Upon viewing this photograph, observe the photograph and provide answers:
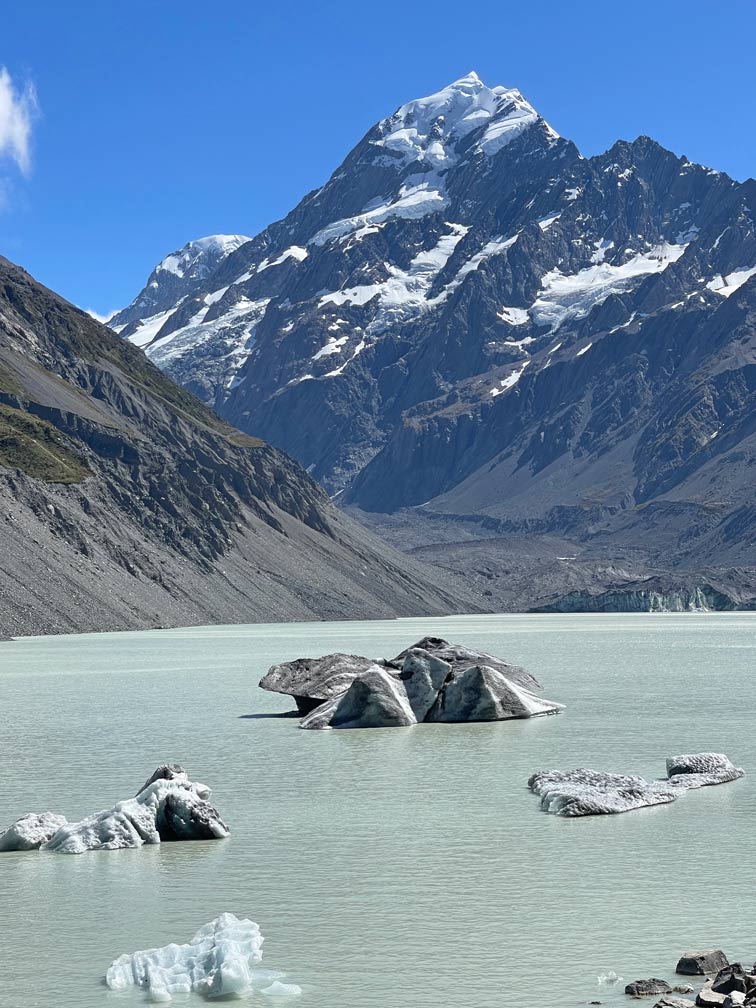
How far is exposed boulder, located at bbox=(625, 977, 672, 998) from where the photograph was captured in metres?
15.9

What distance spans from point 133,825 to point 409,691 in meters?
22.4

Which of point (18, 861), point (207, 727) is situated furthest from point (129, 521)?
point (18, 861)

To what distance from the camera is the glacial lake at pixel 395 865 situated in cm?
1728

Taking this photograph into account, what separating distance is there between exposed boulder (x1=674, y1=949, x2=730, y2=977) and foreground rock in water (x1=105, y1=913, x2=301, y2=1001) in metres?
4.57

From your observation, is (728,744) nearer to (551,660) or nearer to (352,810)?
(352,810)

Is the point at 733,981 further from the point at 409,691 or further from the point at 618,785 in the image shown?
the point at 409,691

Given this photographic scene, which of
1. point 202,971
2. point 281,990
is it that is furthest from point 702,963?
point 202,971

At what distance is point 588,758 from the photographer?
3606 cm

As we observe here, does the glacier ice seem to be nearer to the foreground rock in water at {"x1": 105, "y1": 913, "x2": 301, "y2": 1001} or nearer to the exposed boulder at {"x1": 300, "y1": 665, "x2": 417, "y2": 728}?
the exposed boulder at {"x1": 300, "y1": 665, "x2": 417, "y2": 728}

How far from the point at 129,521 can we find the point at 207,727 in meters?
140

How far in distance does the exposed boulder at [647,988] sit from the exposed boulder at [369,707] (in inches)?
1178

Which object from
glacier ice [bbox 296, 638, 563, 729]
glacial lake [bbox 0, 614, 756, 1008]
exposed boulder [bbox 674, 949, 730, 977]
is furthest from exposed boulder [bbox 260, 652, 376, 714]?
exposed boulder [bbox 674, 949, 730, 977]

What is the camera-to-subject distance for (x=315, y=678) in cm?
5156

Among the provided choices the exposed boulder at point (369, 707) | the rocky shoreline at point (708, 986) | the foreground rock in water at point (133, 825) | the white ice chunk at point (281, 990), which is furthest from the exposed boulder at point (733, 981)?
the exposed boulder at point (369, 707)
